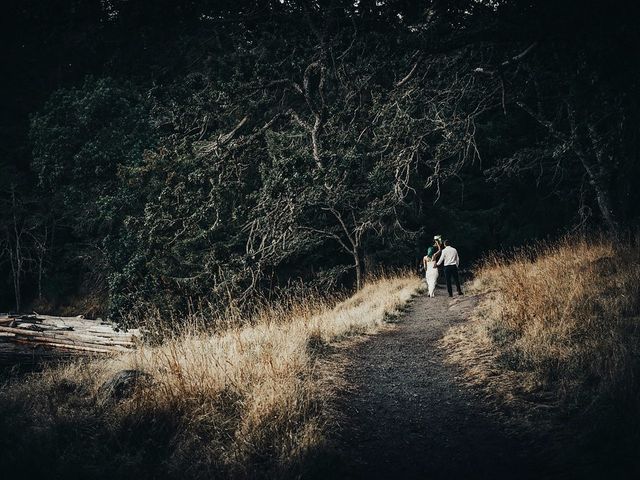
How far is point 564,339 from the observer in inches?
162

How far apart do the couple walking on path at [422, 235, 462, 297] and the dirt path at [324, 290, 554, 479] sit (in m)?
5.82

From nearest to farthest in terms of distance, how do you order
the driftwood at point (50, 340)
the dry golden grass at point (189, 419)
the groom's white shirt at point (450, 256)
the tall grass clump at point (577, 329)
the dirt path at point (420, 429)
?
the dirt path at point (420, 429)
the dry golden grass at point (189, 419)
the tall grass clump at point (577, 329)
the driftwood at point (50, 340)
the groom's white shirt at point (450, 256)

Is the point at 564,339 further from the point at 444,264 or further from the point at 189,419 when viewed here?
the point at 444,264

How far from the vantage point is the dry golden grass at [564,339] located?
3.16 meters

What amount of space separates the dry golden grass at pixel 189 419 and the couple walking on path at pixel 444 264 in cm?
725

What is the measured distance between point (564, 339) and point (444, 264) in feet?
22.6

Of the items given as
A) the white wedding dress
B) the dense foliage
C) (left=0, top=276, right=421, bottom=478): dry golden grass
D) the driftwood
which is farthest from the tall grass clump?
the driftwood

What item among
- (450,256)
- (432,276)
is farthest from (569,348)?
(432,276)

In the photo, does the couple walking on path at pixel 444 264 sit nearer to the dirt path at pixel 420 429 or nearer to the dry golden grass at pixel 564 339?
the dry golden grass at pixel 564 339

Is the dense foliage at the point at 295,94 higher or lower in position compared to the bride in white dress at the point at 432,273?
higher

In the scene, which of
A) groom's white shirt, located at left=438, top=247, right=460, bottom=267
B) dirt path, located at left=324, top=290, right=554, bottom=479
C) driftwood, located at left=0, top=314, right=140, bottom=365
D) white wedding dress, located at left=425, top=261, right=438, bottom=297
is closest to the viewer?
dirt path, located at left=324, top=290, right=554, bottom=479

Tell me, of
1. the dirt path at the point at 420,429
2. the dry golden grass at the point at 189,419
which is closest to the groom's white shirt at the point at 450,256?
the dirt path at the point at 420,429

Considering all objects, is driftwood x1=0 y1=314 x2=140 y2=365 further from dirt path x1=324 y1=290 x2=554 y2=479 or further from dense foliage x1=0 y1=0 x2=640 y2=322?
dirt path x1=324 y1=290 x2=554 y2=479

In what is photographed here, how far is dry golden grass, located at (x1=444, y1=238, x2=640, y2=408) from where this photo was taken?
3.16m
